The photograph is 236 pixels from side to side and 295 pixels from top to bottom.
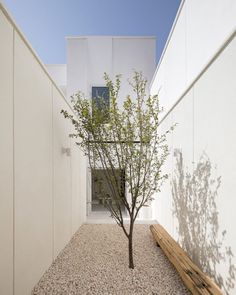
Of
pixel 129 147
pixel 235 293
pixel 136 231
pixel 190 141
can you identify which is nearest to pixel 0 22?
pixel 129 147

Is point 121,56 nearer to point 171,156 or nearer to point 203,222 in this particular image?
point 171,156

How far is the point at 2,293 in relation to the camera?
5.45ft

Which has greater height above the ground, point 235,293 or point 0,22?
point 0,22

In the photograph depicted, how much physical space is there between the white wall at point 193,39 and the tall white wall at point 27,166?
1697mm

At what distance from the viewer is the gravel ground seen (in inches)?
92.4

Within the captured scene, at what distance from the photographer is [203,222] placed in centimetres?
250

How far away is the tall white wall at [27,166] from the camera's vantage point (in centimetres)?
176

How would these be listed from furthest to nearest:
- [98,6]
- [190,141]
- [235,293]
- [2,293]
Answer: [98,6] < [190,141] < [235,293] < [2,293]

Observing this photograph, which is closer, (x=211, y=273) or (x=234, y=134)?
(x=234, y=134)

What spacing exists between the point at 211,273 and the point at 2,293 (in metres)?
1.77

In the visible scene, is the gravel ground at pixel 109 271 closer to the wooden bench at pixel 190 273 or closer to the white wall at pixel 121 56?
the wooden bench at pixel 190 273

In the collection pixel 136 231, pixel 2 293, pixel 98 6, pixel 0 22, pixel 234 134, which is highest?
pixel 98 6

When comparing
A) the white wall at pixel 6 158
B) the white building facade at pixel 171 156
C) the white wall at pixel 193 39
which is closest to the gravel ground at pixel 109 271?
the white building facade at pixel 171 156

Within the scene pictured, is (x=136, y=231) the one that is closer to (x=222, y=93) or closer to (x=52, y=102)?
(x=52, y=102)
